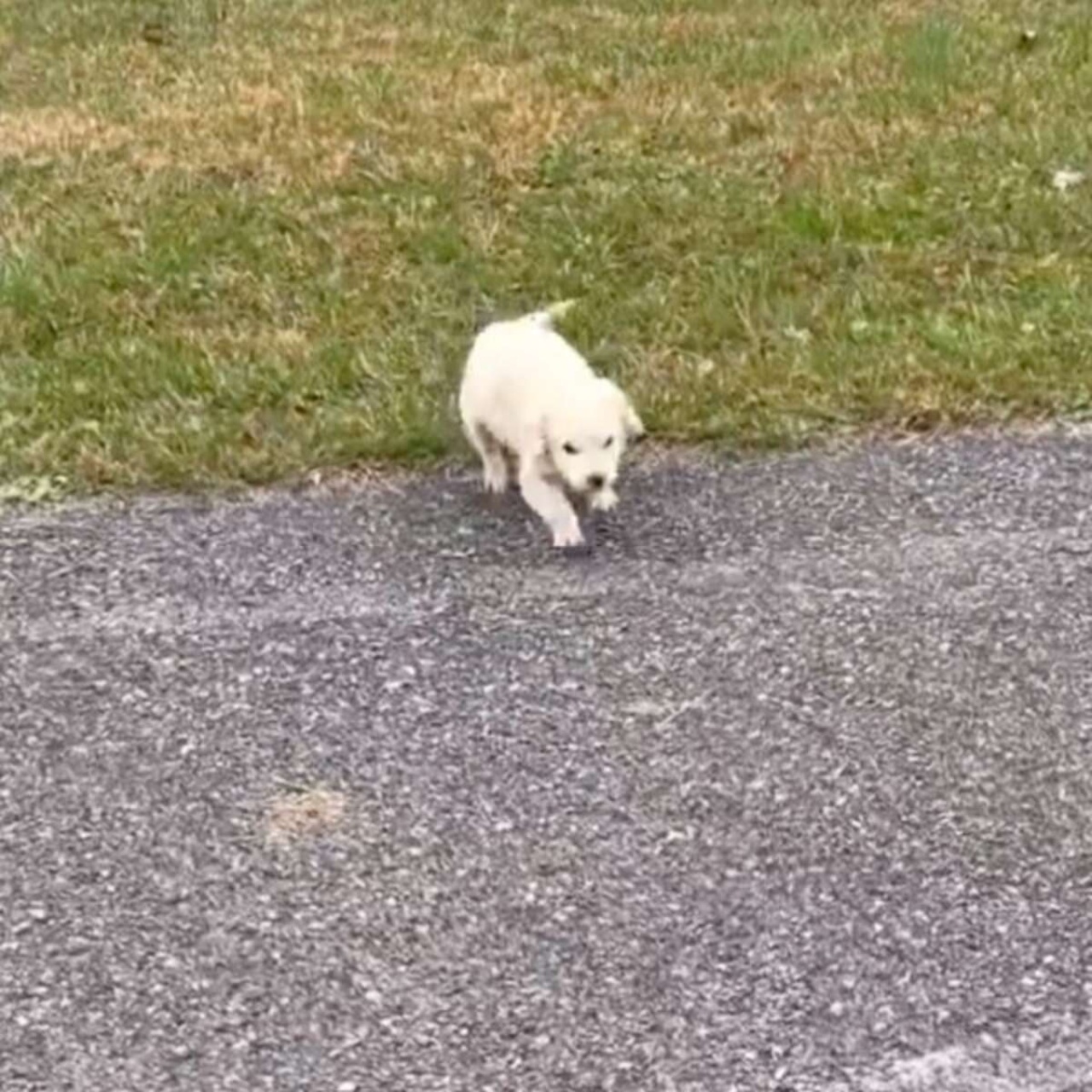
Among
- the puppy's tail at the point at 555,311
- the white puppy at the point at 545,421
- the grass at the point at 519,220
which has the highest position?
the white puppy at the point at 545,421

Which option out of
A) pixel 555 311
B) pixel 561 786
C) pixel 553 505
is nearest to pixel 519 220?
pixel 555 311

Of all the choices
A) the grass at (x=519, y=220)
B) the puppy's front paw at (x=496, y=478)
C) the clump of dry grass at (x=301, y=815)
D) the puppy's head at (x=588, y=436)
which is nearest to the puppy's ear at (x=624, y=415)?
the puppy's head at (x=588, y=436)

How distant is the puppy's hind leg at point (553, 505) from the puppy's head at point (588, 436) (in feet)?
0.28

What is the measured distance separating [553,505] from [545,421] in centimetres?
19

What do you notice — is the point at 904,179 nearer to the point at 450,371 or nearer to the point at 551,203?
the point at 551,203

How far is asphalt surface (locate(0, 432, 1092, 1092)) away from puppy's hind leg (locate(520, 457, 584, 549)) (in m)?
0.07

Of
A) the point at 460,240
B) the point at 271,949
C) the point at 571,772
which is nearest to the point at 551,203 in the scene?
the point at 460,240

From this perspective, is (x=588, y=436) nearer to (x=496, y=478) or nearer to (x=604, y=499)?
(x=604, y=499)

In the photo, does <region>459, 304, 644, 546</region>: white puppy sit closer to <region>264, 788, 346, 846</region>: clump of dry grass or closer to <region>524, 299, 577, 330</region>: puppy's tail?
<region>524, 299, 577, 330</region>: puppy's tail

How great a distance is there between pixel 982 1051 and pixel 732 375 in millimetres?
2525

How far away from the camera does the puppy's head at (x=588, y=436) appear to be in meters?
4.24

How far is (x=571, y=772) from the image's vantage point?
3600 mm

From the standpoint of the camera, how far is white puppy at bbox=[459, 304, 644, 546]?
4250mm

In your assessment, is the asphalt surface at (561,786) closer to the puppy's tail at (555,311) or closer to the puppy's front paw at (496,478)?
the puppy's front paw at (496,478)
